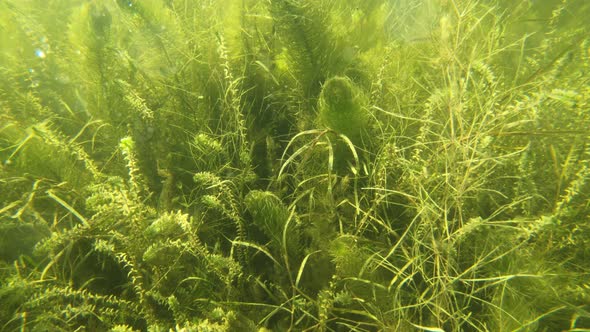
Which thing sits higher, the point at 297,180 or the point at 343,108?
the point at 343,108

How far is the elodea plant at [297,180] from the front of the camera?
0.95 meters

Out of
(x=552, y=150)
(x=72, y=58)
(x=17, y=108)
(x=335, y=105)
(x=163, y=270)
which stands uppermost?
(x=72, y=58)

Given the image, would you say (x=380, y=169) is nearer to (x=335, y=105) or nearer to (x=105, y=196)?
(x=335, y=105)

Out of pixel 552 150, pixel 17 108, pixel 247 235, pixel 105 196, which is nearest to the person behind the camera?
pixel 105 196

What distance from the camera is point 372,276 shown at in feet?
3.16

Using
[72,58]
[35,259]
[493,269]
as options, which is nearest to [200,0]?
[72,58]

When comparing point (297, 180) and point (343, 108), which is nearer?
point (343, 108)

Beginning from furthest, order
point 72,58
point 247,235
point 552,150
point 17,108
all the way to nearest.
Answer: point 72,58 < point 17,108 < point 247,235 < point 552,150

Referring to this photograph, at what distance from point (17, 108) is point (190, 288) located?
116 cm

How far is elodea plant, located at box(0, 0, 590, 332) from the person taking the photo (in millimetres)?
951

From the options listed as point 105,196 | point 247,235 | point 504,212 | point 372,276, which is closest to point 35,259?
point 105,196

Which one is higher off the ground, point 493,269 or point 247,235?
point 247,235

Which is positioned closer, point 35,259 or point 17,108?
point 35,259

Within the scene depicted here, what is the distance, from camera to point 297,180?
1.17 metres
